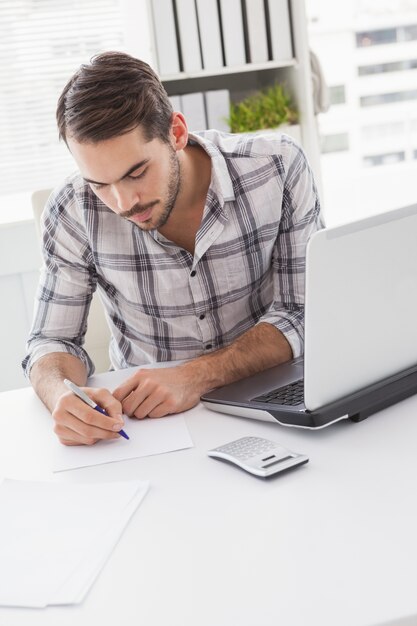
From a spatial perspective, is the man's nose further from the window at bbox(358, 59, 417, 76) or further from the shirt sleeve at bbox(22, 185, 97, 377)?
the window at bbox(358, 59, 417, 76)

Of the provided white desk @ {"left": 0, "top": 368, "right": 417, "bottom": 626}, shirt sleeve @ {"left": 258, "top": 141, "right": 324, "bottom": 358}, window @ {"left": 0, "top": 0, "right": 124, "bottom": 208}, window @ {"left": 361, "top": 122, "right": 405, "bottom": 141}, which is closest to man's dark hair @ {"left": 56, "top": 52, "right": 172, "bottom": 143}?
shirt sleeve @ {"left": 258, "top": 141, "right": 324, "bottom": 358}

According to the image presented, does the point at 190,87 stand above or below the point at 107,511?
above

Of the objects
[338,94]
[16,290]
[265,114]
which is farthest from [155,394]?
[338,94]

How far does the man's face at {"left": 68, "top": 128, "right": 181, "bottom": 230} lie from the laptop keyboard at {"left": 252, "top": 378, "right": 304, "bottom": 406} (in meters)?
0.43

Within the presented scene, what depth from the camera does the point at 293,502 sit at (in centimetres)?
98

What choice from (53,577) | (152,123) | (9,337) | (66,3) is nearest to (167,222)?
(152,123)

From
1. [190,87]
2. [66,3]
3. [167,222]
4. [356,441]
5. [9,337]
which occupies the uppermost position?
[66,3]

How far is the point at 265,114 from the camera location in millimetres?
2902

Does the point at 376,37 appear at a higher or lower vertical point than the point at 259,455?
higher

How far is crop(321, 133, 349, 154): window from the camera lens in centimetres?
357

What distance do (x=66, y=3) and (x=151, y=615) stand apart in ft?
8.96

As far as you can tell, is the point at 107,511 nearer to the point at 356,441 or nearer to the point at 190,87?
the point at 356,441

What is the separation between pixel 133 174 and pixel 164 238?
0.20 metres

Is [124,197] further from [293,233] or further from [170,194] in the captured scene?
[293,233]
